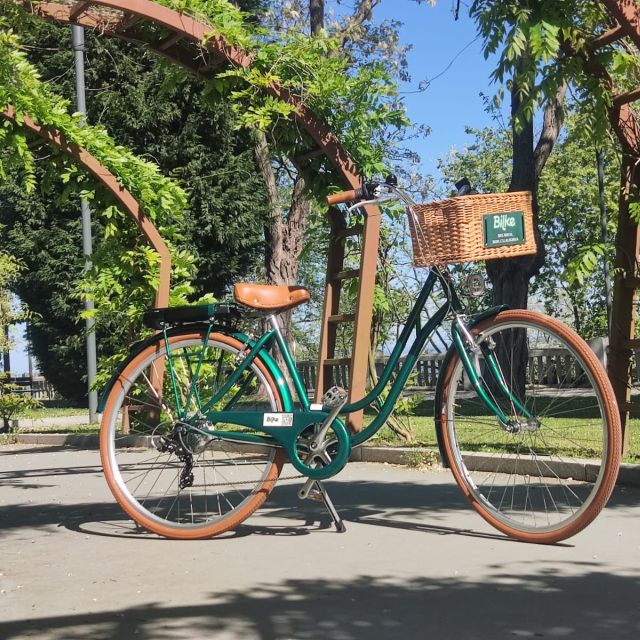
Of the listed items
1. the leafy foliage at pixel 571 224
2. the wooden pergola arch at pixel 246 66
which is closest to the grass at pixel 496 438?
the wooden pergola arch at pixel 246 66

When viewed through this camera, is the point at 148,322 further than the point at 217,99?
No

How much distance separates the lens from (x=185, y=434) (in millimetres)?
5633

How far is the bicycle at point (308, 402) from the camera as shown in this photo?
5.02 metres

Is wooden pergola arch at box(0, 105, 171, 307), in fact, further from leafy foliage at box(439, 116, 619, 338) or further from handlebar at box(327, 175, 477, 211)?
leafy foliage at box(439, 116, 619, 338)

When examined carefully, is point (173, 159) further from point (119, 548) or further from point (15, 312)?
point (119, 548)

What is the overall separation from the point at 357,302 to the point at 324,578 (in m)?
2.99

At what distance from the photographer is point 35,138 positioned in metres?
9.73

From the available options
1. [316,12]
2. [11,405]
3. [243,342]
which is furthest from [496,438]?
[316,12]

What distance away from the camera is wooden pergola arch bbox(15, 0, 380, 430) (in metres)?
7.22

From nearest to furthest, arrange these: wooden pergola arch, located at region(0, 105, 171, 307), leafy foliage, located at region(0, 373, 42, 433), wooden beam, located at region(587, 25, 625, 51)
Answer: wooden beam, located at region(587, 25, 625, 51)
wooden pergola arch, located at region(0, 105, 171, 307)
leafy foliage, located at region(0, 373, 42, 433)

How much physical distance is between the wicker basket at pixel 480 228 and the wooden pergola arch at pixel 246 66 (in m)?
1.93

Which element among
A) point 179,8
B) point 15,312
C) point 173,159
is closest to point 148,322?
point 179,8

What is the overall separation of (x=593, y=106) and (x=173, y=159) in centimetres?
1982

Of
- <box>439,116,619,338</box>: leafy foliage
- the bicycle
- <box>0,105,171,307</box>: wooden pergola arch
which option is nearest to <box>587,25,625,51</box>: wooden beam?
the bicycle
